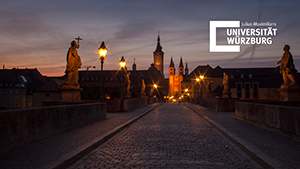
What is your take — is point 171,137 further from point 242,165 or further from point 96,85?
point 96,85

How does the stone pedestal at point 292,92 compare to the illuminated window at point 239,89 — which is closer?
the stone pedestal at point 292,92

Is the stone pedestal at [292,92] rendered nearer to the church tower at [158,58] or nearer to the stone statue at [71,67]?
the stone statue at [71,67]

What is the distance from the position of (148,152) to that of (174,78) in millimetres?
161931

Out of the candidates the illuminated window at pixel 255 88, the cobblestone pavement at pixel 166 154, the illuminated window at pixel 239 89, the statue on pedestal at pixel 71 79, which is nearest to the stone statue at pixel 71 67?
the statue on pedestal at pixel 71 79

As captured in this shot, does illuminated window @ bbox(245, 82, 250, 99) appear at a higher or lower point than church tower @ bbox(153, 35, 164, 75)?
lower

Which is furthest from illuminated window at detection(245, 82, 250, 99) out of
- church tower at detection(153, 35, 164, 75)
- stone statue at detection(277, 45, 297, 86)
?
church tower at detection(153, 35, 164, 75)

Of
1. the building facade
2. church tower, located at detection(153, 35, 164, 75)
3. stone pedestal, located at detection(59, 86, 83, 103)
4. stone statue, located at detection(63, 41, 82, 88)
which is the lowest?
stone pedestal, located at detection(59, 86, 83, 103)

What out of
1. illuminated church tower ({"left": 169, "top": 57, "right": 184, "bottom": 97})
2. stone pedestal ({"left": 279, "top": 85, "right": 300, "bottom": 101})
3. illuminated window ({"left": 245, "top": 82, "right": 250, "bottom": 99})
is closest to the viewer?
stone pedestal ({"left": 279, "top": 85, "right": 300, "bottom": 101})

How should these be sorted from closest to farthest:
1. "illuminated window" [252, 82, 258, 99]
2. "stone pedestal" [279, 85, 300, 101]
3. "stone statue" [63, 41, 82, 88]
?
"stone statue" [63, 41, 82, 88]
"stone pedestal" [279, 85, 300, 101]
"illuminated window" [252, 82, 258, 99]

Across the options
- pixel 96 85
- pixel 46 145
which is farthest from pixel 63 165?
pixel 96 85

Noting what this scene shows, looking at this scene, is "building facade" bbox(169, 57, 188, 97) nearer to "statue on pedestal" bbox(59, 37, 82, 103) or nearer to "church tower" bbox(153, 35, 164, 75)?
"church tower" bbox(153, 35, 164, 75)

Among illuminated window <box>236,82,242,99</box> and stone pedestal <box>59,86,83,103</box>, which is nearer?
stone pedestal <box>59,86,83,103</box>

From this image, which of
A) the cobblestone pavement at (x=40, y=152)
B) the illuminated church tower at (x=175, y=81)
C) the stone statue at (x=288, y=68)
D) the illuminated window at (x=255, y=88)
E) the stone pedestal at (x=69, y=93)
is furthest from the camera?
A: the illuminated church tower at (x=175, y=81)

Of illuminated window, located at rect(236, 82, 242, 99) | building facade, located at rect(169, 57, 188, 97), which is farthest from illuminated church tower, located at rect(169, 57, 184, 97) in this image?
illuminated window, located at rect(236, 82, 242, 99)
